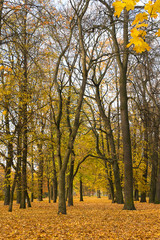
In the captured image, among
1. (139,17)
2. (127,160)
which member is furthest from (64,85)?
(139,17)

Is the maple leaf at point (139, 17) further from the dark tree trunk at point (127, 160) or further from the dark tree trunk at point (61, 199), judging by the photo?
the dark tree trunk at point (127, 160)

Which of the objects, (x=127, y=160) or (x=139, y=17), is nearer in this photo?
(x=139, y=17)

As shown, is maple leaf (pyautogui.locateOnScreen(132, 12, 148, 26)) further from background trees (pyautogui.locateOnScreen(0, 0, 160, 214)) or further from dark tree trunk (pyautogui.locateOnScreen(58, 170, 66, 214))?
dark tree trunk (pyautogui.locateOnScreen(58, 170, 66, 214))

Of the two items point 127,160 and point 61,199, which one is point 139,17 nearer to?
point 61,199

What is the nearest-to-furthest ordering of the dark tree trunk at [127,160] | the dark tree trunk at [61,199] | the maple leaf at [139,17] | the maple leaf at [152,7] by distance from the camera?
1. the maple leaf at [152,7]
2. the maple leaf at [139,17]
3. the dark tree trunk at [61,199]
4. the dark tree trunk at [127,160]

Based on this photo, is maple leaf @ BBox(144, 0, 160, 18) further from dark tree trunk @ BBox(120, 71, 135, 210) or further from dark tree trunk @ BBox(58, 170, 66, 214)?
dark tree trunk @ BBox(120, 71, 135, 210)

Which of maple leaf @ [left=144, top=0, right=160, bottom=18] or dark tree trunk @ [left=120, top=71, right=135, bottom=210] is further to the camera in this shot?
dark tree trunk @ [left=120, top=71, right=135, bottom=210]

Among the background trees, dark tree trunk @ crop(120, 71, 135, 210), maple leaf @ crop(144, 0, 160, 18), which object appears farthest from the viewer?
dark tree trunk @ crop(120, 71, 135, 210)

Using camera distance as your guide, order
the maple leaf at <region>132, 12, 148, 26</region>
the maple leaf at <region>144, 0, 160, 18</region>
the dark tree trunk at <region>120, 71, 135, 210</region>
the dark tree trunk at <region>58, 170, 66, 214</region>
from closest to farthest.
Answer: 1. the maple leaf at <region>144, 0, 160, 18</region>
2. the maple leaf at <region>132, 12, 148, 26</region>
3. the dark tree trunk at <region>58, 170, 66, 214</region>
4. the dark tree trunk at <region>120, 71, 135, 210</region>

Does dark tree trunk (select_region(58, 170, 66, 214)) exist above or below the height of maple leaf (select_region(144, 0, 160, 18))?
below

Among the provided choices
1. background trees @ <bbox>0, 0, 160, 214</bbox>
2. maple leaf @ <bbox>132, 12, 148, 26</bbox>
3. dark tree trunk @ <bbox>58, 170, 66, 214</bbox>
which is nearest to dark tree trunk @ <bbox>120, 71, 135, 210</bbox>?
background trees @ <bbox>0, 0, 160, 214</bbox>

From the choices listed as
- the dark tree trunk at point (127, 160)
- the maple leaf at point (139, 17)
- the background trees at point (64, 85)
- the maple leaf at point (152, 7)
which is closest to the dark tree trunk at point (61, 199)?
the background trees at point (64, 85)

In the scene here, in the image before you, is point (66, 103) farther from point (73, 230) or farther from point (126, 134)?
point (73, 230)

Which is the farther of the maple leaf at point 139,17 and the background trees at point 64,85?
the background trees at point 64,85
